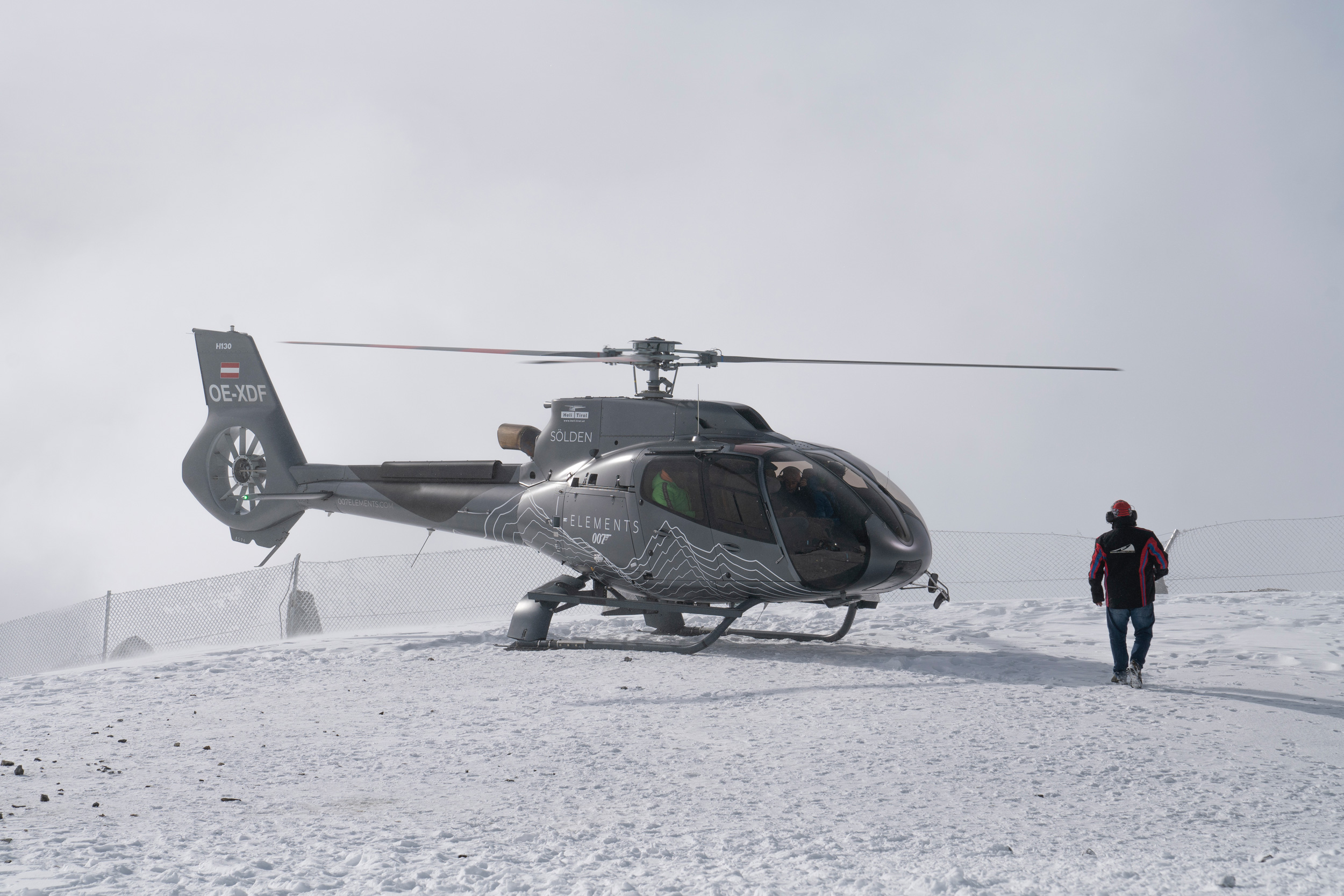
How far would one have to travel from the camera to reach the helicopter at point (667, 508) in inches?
382

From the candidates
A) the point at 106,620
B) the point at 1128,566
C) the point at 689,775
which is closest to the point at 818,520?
the point at 1128,566

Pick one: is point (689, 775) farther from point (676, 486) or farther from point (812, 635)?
point (812, 635)

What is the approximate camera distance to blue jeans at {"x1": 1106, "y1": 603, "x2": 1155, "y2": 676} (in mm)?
8625

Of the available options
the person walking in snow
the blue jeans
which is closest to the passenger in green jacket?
the person walking in snow

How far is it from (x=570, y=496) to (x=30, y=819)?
6.70 meters

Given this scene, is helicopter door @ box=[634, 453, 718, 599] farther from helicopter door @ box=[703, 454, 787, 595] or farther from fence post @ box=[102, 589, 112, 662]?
fence post @ box=[102, 589, 112, 662]

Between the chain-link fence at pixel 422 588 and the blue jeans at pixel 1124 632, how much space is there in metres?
5.98

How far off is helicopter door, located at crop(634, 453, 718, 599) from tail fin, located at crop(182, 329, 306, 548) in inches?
257

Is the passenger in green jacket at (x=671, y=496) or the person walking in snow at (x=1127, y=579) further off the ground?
the passenger in green jacket at (x=671, y=496)

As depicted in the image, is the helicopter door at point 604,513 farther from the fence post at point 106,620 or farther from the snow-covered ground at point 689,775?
the fence post at point 106,620

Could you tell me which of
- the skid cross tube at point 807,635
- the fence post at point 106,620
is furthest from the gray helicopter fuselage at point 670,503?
the fence post at point 106,620

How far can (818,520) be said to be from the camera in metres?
9.66

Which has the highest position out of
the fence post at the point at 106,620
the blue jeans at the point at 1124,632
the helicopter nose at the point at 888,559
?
the helicopter nose at the point at 888,559

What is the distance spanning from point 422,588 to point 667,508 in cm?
663
